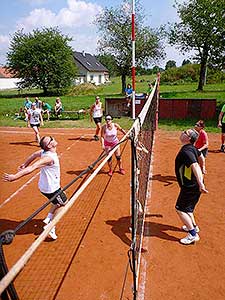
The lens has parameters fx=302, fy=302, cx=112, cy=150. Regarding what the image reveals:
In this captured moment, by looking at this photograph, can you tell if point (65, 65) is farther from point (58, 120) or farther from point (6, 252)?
point (6, 252)

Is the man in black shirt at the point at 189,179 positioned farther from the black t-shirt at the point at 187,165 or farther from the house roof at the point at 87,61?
the house roof at the point at 87,61

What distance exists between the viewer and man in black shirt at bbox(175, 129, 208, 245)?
4.92 meters

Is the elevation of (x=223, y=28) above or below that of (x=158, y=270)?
above

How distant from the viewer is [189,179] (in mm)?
5047

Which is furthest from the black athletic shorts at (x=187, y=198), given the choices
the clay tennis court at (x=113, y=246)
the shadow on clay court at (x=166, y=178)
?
the shadow on clay court at (x=166, y=178)

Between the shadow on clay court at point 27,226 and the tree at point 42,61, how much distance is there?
3573 cm

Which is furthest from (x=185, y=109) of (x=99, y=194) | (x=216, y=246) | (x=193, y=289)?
(x=193, y=289)

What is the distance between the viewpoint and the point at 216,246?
17.3 ft

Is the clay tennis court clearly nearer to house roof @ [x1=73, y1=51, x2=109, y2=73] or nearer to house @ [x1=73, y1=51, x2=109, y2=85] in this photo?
house @ [x1=73, y1=51, x2=109, y2=85]

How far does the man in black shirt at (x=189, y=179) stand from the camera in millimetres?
4923

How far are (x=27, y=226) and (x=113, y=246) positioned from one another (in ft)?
6.31

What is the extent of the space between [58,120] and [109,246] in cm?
1488

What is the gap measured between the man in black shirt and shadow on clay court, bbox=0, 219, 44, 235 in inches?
109

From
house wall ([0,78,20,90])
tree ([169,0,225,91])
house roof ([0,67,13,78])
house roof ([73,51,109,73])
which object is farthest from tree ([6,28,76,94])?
house wall ([0,78,20,90])
